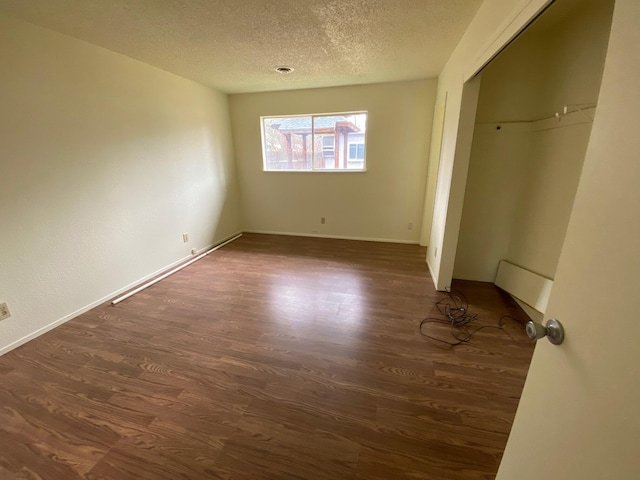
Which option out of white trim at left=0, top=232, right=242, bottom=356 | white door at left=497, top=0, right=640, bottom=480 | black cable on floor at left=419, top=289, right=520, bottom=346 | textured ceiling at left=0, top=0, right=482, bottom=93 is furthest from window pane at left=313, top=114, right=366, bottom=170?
white door at left=497, top=0, right=640, bottom=480

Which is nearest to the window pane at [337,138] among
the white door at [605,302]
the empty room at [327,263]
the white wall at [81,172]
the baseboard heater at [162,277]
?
the empty room at [327,263]

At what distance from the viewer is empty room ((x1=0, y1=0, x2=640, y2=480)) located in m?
0.65

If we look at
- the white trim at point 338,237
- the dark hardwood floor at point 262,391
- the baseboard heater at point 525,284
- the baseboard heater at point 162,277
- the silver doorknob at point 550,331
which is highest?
the silver doorknob at point 550,331

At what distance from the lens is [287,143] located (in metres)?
4.53

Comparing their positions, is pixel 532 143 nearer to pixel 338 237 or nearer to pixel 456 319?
pixel 456 319

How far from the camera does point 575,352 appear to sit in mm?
621

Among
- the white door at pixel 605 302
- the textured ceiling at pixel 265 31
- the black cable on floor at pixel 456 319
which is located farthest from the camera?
the black cable on floor at pixel 456 319

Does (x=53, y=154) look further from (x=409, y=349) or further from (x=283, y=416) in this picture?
(x=409, y=349)

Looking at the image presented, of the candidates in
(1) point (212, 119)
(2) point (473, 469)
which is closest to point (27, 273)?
(1) point (212, 119)

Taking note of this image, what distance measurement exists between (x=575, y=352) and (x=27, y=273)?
3.26m

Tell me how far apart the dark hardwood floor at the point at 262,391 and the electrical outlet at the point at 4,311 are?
0.89 ft

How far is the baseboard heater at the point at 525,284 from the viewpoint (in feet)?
7.34

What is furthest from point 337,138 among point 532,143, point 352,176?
point 532,143

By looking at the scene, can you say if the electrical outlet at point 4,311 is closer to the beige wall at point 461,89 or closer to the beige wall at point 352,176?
the beige wall at point 352,176
